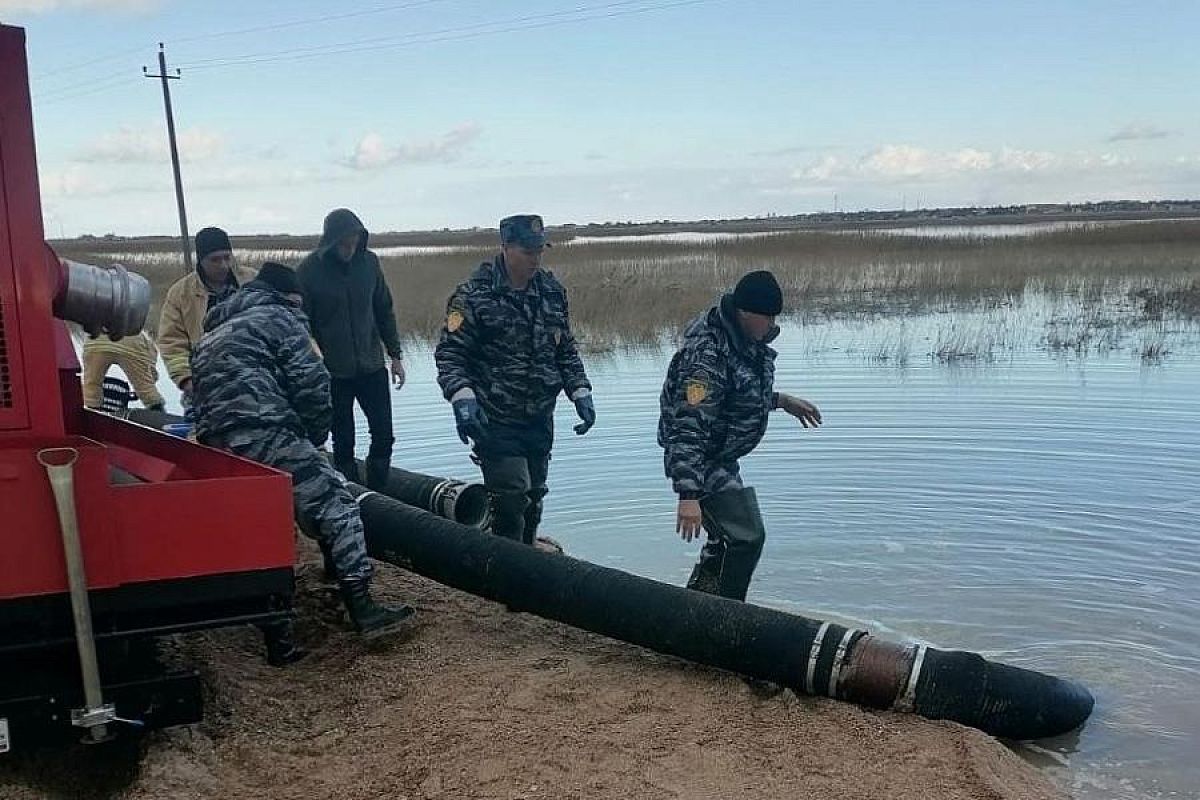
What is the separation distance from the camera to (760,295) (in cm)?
528

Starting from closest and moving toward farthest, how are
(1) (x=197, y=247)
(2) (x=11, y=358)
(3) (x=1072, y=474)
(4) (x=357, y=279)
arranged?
(2) (x=11, y=358)
(4) (x=357, y=279)
(1) (x=197, y=247)
(3) (x=1072, y=474)

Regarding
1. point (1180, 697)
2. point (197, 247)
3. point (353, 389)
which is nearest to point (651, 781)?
point (1180, 697)

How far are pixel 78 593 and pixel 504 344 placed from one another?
2990 millimetres

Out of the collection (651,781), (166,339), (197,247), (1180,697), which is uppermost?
(197,247)

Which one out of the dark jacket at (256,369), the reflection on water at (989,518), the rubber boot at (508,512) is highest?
the dark jacket at (256,369)

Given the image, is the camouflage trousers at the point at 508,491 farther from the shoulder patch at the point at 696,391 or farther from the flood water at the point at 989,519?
the flood water at the point at 989,519

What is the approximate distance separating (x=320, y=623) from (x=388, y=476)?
207 centimetres

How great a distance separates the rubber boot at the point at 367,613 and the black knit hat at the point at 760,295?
2.16 meters

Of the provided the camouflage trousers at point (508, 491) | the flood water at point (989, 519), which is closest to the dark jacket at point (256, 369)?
the camouflage trousers at point (508, 491)

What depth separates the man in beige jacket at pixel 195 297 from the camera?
23.1 feet

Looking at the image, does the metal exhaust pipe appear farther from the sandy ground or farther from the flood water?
the flood water

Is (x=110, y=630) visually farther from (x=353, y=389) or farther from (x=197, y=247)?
(x=197, y=247)

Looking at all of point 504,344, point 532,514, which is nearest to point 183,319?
point 504,344

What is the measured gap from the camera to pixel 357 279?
6762 millimetres
